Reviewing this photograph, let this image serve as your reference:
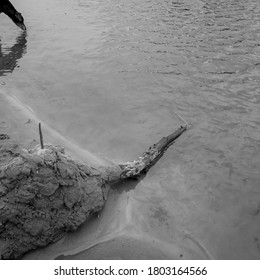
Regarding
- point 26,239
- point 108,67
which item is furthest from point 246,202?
point 108,67

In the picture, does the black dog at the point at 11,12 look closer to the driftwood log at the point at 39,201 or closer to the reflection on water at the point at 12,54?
the reflection on water at the point at 12,54

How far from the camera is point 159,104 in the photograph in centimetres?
888

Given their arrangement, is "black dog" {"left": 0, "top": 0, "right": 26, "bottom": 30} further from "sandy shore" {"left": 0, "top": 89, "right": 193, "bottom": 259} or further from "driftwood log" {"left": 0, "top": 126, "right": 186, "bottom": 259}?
"sandy shore" {"left": 0, "top": 89, "right": 193, "bottom": 259}

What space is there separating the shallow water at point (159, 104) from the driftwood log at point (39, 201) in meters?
0.30

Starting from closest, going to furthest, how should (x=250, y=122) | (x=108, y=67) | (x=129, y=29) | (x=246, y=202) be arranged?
(x=246, y=202) → (x=250, y=122) → (x=108, y=67) → (x=129, y=29)

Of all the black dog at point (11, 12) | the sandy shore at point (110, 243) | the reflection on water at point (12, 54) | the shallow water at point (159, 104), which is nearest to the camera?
the sandy shore at point (110, 243)

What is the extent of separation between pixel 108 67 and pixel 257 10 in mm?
8437

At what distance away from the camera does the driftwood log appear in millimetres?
4551

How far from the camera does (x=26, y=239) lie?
460 centimetres

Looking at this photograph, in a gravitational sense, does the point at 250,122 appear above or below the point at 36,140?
below

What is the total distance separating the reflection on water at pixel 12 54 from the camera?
38.4 feet

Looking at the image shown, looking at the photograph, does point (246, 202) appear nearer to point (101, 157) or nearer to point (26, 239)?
point (101, 157)

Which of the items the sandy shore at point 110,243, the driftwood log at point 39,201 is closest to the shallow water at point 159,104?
the sandy shore at point 110,243

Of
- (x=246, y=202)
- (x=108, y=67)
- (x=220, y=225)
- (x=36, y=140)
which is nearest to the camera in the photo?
(x=220, y=225)
